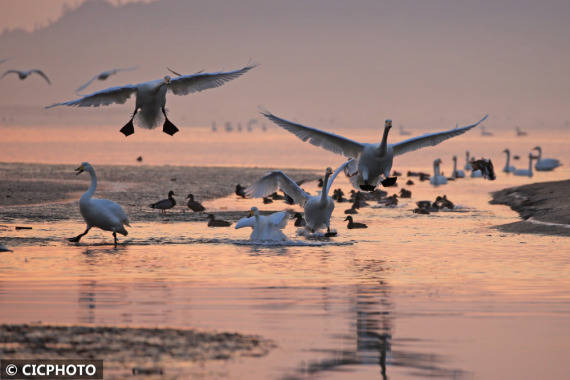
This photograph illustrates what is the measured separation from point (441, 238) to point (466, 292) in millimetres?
7581

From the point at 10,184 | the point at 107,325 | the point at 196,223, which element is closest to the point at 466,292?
the point at 107,325

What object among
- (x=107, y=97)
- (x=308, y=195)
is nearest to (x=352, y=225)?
(x=308, y=195)

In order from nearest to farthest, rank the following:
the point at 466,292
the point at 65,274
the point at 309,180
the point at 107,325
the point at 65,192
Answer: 1. the point at 107,325
2. the point at 466,292
3. the point at 65,274
4. the point at 65,192
5. the point at 309,180

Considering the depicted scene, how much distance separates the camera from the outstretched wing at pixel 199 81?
67.1ft

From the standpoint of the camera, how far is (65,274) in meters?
16.2

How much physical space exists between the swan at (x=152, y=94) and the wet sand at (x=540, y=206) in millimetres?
7901

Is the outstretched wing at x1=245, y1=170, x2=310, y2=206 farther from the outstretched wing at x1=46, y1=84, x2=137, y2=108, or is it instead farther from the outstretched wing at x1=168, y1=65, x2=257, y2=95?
the outstretched wing at x1=46, y1=84, x2=137, y2=108

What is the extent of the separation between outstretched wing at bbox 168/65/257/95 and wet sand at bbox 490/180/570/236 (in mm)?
7697

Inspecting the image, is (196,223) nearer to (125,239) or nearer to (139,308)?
(125,239)

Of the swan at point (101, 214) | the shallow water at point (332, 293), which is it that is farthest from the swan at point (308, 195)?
the swan at point (101, 214)

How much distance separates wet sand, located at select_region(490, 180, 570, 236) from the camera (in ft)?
77.6

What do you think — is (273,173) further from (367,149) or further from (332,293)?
(332,293)

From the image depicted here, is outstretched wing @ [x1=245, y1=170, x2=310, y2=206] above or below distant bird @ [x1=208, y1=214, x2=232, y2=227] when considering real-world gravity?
above

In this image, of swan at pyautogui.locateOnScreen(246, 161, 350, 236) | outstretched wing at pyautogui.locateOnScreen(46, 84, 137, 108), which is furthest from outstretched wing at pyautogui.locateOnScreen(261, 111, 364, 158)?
outstretched wing at pyautogui.locateOnScreen(46, 84, 137, 108)
